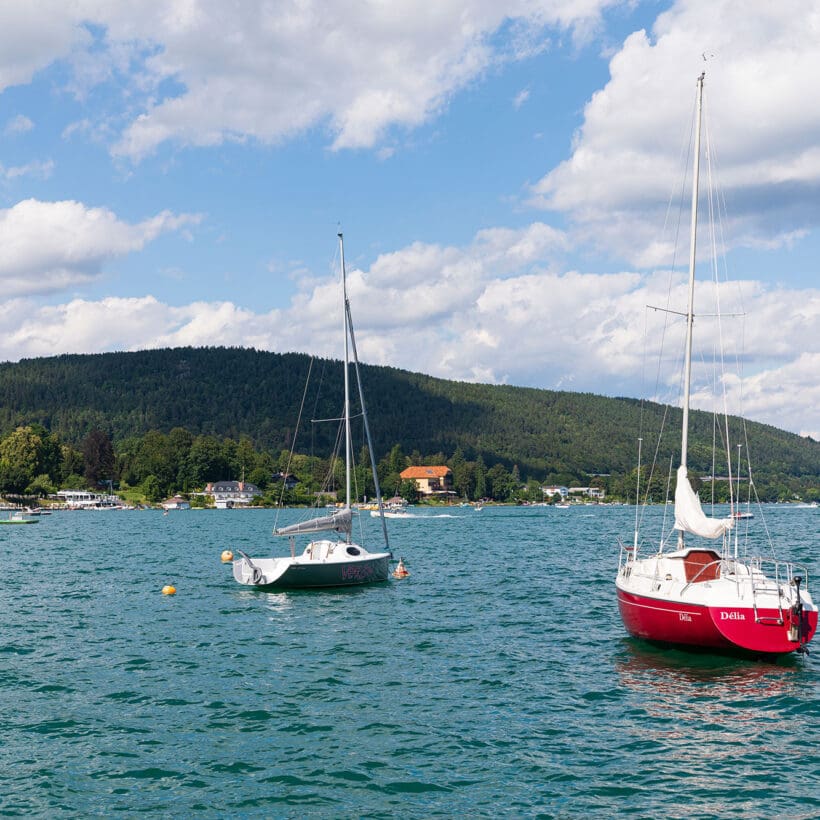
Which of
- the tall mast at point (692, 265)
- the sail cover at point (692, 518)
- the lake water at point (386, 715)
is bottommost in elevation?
the lake water at point (386, 715)

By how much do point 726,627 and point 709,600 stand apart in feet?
3.26

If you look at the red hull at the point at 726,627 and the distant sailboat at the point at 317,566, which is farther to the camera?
the distant sailboat at the point at 317,566

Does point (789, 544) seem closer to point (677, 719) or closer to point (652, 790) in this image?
point (677, 719)

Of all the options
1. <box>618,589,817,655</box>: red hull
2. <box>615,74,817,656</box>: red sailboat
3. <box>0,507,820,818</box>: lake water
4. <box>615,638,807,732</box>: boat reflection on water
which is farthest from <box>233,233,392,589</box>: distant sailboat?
<box>618,589,817,655</box>: red hull

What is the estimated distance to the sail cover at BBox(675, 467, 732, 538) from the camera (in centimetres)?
3228

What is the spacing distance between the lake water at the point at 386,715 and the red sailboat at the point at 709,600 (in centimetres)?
106

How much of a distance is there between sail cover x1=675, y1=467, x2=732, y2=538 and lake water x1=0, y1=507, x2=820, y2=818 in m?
4.73

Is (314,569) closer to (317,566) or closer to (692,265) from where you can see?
(317,566)

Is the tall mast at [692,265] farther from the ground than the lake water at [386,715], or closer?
farther from the ground

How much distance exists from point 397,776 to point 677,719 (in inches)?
334

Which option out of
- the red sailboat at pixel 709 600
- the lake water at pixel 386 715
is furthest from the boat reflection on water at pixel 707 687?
the red sailboat at pixel 709 600

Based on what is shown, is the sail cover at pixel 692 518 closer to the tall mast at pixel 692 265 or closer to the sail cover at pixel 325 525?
the tall mast at pixel 692 265

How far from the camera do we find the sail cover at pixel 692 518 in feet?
106

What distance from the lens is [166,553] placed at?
82.2 metres
